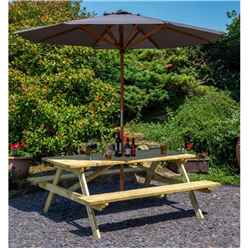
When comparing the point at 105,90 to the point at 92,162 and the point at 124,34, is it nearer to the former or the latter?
the point at 124,34

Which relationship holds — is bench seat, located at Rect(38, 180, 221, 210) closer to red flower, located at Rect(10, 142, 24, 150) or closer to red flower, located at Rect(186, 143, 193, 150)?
red flower, located at Rect(10, 142, 24, 150)

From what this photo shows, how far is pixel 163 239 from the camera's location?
4891mm

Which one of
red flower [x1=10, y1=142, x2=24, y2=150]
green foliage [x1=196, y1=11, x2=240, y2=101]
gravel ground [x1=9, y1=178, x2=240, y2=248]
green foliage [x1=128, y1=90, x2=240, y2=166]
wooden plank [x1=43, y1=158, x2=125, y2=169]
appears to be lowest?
gravel ground [x1=9, y1=178, x2=240, y2=248]

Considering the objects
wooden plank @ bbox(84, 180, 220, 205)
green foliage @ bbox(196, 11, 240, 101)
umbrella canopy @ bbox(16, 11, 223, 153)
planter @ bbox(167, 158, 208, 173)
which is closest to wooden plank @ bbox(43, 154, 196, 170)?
wooden plank @ bbox(84, 180, 220, 205)

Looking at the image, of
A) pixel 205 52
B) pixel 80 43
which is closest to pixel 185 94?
pixel 205 52

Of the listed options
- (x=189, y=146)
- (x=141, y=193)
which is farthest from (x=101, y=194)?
(x=189, y=146)

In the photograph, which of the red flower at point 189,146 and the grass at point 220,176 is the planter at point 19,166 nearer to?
the grass at point 220,176

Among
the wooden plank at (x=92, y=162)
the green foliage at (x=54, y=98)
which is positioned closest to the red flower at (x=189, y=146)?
the green foliage at (x=54, y=98)

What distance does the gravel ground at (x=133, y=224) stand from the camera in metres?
4.83

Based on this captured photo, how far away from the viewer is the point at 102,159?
5.68 m

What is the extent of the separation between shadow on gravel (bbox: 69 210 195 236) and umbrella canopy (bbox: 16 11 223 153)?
43.7 inches

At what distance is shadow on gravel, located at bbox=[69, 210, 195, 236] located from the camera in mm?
5164
